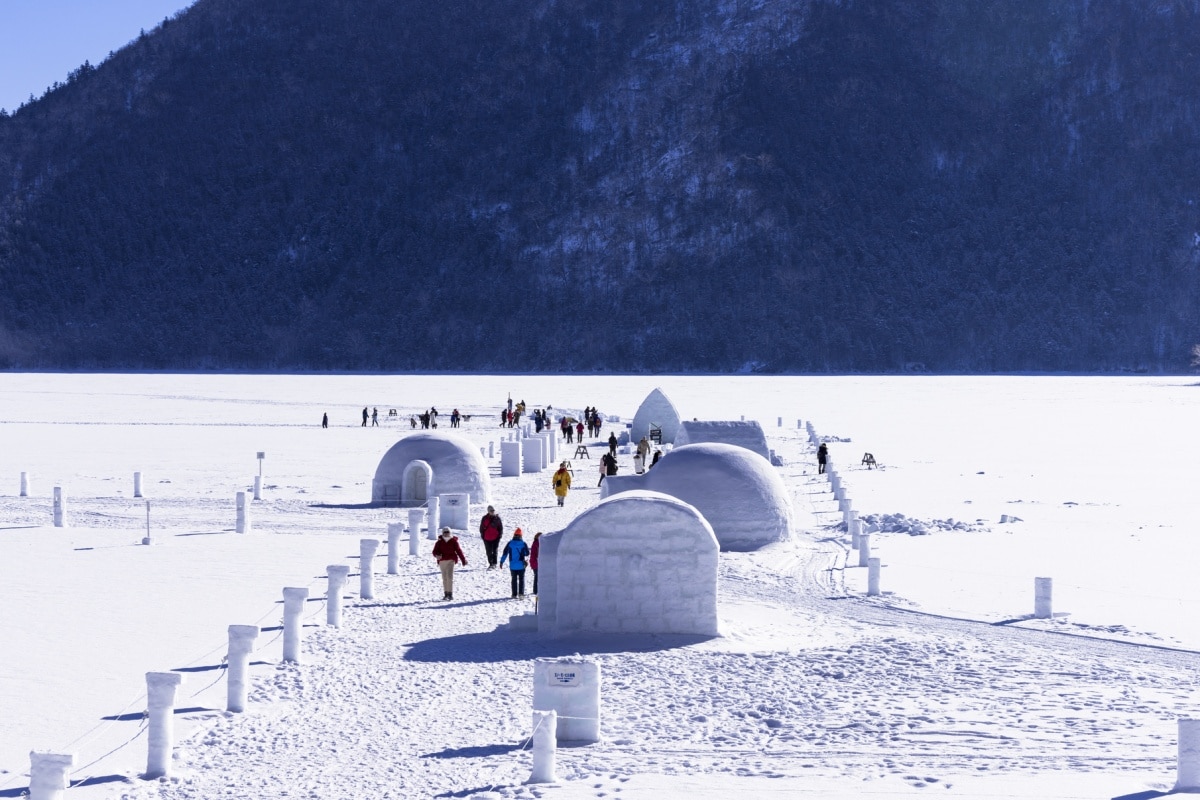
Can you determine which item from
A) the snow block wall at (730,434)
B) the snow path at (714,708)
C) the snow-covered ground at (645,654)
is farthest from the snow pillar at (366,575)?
the snow block wall at (730,434)

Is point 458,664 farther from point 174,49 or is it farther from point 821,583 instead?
point 174,49

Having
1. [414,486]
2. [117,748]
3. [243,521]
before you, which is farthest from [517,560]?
[414,486]

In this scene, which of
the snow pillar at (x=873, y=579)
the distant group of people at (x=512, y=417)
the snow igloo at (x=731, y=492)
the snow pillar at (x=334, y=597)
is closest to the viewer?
the snow pillar at (x=334, y=597)

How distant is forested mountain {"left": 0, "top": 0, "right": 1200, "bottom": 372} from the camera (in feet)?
369

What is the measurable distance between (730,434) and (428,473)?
7.32 m

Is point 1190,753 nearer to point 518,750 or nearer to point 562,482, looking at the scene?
point 518,750

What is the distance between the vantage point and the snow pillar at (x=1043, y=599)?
17.0 m

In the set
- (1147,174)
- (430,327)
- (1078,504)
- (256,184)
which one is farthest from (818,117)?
(1078,504)

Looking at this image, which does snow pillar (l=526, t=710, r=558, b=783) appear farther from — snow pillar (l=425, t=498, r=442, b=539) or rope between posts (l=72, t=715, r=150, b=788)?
snow pillar (l=425, t=498, r=442, b=539)

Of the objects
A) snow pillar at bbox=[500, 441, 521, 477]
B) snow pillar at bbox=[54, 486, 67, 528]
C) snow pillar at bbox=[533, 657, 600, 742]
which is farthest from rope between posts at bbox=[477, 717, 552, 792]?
snow pillar at bbox=[500, 441, 521, 477]

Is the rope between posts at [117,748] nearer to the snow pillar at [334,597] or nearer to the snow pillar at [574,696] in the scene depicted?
the snow pillar at [574,696]

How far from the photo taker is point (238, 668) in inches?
486

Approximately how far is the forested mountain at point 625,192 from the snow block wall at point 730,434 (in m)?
76.8

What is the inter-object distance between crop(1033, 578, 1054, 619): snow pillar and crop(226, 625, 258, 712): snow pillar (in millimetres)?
8827
